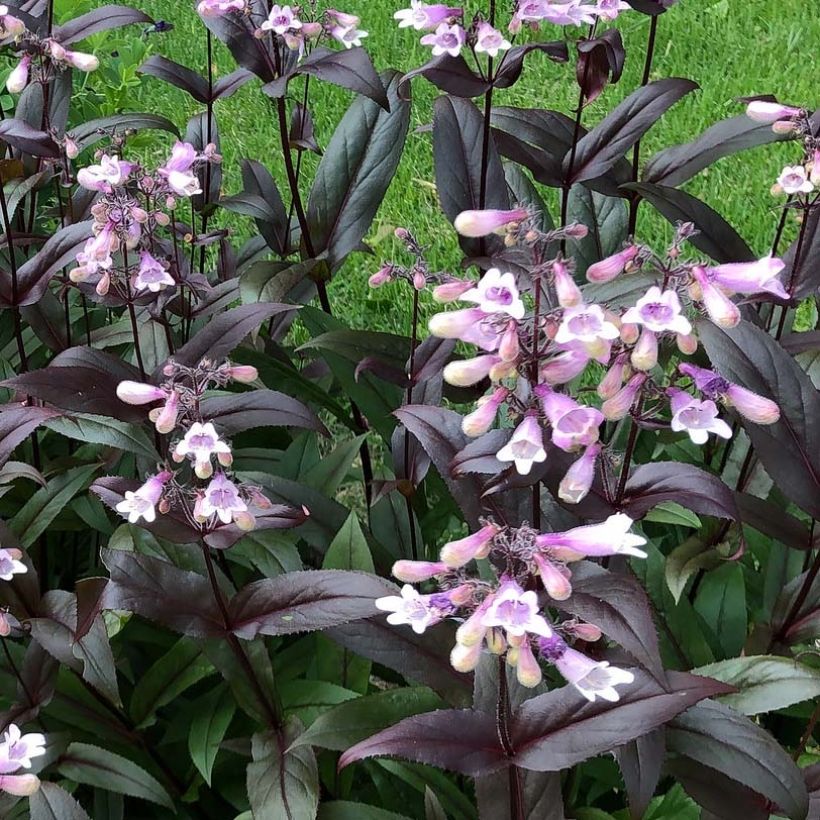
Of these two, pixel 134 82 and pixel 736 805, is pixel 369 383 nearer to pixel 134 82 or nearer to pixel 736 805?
pixel 736 805

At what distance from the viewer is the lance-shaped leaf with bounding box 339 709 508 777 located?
4.63ft

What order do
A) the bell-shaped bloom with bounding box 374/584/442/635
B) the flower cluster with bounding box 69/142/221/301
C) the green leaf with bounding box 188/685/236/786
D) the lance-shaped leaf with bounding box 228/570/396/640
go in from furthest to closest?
the green leaf with bounding box 188/685/236/786 < the flower cluster with bounding box 69/142/221/301 < the lance-shaped leaf with bounding box 228/570/396/640 < the bell-shaped bloom with bounding box 374/584/442/635

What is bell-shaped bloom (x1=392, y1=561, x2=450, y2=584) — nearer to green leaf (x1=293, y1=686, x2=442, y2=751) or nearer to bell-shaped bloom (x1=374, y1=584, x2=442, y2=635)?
bell-shaped bloom (x1=374, y1=584, x2=442, y2=635)

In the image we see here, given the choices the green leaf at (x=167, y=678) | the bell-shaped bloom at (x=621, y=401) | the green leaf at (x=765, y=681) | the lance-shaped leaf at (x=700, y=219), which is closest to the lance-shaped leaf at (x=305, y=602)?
the green leaf at (x=167, y=678)

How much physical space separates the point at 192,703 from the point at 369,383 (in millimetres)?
952

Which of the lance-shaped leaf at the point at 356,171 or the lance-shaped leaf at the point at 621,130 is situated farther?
the lance-shaped leaf at the point at 356,171

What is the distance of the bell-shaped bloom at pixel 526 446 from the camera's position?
128cm

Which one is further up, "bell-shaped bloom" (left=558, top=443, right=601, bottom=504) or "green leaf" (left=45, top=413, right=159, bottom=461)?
"bell-shaped bloom" (left=558, top=443, right=601, bottom=504)

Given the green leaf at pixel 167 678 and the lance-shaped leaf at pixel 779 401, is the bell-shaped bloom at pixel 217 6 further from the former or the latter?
the green leaf at pixel 167 678

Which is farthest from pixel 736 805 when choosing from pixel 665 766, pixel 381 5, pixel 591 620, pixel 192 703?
pixel 381 5

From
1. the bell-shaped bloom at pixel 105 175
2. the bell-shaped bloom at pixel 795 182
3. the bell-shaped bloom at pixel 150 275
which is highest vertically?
the bell-shaped bloom at pixel 795 182

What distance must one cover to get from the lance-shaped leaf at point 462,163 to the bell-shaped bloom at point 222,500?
120 cm

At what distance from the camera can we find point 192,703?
7.18ft

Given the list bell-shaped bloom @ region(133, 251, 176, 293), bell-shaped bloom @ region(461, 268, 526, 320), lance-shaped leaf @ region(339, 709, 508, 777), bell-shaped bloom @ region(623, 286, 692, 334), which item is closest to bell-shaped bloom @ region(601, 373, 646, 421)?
bell-shaped bloom @ region(623, 286, 692, 334)
